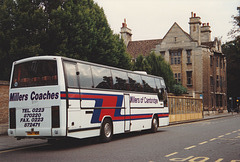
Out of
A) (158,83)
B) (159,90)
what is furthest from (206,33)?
(159,90)

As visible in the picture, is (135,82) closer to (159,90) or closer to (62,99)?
(159,90)

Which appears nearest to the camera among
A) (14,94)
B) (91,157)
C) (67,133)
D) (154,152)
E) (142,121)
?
(91,157)

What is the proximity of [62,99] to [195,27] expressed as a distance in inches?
1808

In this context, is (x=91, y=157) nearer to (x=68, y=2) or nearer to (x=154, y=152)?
(x=154, y=152)

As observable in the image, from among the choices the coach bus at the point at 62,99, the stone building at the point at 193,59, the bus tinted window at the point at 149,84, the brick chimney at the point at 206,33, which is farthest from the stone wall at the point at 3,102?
the brick chimney at the point at 206,33

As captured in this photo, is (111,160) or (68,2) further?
(68,2)

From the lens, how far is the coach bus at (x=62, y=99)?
11.3m

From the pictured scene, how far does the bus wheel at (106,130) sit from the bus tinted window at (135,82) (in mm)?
2777

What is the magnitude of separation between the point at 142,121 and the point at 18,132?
7.33 meters

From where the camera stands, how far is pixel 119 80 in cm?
1530

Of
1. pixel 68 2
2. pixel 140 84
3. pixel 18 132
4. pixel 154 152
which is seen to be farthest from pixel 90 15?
pixel 154 152

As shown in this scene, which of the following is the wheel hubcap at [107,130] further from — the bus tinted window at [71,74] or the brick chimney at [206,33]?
the brick chimney at [206,33]

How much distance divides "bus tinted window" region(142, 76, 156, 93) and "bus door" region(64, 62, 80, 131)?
21.2ft

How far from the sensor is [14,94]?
12133 millimetres
